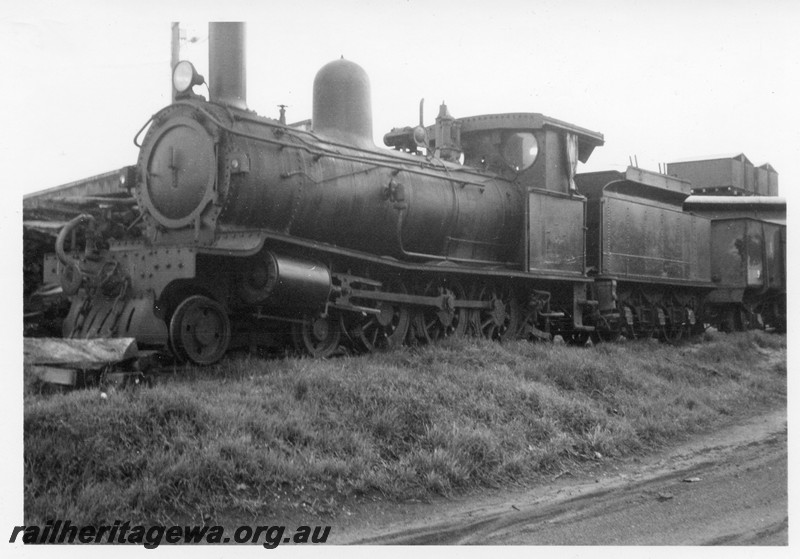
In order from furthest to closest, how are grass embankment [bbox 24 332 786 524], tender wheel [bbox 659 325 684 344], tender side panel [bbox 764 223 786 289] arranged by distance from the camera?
1. tender side panel [bbox 764 223 786 289]
2. tender wheel [bbox 659 325 684 344]
3. grass embankment [bbox 24 332 786 524]

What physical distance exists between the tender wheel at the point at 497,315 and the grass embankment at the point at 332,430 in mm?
1392

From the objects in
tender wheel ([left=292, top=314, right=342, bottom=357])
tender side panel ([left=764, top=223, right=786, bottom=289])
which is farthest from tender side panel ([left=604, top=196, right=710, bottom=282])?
tender wheel ([left=292, top=314, right=342, bottom=357])

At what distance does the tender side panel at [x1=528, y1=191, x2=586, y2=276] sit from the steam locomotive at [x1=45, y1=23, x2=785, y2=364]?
0.10ft

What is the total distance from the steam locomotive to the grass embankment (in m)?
0.77

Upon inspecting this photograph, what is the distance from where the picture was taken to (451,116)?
1245cm

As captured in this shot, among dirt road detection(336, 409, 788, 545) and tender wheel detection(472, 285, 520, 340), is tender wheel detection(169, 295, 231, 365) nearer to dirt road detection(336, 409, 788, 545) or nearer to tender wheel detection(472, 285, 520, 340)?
dirt road detection(336, 409, 788, 545)

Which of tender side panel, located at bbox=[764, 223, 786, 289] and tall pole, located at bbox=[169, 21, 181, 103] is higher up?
tall pole, located at bbox=[169, 21, 181, 103]

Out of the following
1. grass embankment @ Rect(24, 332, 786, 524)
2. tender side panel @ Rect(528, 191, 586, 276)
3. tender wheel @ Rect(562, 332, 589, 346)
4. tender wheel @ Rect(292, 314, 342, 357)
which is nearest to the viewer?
grass embankment @ Rect(24, 332, 786, 524)

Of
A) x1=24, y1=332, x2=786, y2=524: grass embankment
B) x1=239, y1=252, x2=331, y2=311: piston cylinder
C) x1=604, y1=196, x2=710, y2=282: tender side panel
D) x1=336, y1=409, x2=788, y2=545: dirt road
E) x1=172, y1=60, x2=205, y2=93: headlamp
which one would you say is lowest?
x1=336, y1=409, x2=788, y2=545: dirt road

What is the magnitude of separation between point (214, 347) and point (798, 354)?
5.30 meters

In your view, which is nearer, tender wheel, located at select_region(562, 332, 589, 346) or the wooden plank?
the wooden plank

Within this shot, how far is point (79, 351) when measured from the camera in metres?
7.09

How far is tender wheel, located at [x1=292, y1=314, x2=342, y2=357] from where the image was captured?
350 inches

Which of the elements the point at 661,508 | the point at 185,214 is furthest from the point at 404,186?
the point at 661,508
